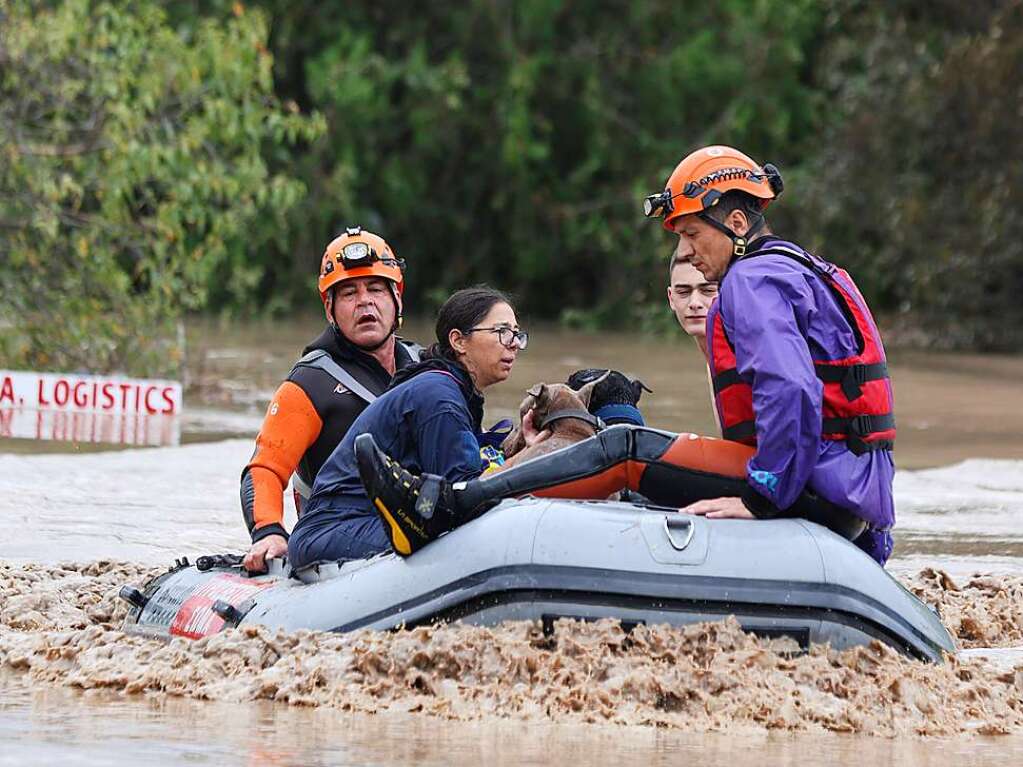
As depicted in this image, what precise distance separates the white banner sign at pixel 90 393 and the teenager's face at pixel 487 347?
23.0 ft

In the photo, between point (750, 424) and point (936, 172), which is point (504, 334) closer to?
point (750, 424)

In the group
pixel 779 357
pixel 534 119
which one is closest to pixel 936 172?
pixel 534 119

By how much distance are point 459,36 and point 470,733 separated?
946 inches

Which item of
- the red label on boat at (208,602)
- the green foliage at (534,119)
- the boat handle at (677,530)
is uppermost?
the green foliage at (534,119)

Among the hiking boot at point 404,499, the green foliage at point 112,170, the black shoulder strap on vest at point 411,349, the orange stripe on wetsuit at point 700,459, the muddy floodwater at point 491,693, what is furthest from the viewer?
the green foliage at point 112,170

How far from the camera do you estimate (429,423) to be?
6363mm

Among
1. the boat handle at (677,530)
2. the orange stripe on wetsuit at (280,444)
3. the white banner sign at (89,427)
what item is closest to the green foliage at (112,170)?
the white banner sign at (89,427)

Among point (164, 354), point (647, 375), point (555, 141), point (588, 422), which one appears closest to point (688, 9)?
point (555, 141)

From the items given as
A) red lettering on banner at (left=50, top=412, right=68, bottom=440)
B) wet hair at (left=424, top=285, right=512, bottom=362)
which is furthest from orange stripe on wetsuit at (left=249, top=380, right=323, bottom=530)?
red lettering on banner at (left=50, top=412, right=68, bottom=440)

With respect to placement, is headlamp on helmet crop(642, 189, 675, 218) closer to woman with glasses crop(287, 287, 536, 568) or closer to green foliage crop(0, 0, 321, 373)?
woman with glasses crop(287, 287, 536, 568)

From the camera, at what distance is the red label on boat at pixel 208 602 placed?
6683 millimetres

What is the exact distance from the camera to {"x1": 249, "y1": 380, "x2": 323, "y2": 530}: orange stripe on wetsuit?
23.5ft

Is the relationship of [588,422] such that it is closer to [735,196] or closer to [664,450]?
[664,450]

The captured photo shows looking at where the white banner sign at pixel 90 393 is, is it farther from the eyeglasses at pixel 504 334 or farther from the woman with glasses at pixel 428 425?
the eyeglasses at pixel 504 334
